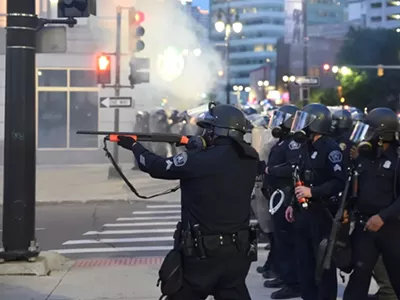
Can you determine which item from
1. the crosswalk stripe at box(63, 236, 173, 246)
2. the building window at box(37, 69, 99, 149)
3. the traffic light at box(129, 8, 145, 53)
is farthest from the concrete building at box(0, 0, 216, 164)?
the crosswalk stripe at box(63, 236, 173, 246)

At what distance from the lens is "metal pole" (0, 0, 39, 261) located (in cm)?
714

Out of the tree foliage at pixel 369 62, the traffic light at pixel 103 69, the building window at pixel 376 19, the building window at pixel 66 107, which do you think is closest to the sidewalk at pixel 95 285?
the traffic light at pixel 103 69

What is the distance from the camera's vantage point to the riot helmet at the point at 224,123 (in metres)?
4.29

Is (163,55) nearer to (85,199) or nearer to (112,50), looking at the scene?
(112,50)

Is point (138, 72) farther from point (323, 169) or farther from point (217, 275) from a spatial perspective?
point (217, 275)

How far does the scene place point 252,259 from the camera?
4340 millimetres

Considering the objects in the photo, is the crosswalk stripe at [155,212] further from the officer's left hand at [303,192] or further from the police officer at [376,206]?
the police officer at [376,206]

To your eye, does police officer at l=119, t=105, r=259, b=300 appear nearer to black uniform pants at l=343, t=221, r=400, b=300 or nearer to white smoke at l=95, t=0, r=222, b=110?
black uniform pants at l=343, t=221, r=400, b=300

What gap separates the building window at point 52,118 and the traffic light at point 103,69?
6.89 metres

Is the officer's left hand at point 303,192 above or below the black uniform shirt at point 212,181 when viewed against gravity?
below

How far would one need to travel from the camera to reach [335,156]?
552 cm

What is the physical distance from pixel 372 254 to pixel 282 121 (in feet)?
7.29

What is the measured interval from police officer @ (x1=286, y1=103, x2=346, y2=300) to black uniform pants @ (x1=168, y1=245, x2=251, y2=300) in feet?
3.96

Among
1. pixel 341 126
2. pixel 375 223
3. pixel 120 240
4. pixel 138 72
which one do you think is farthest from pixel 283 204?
pixel 138 72
